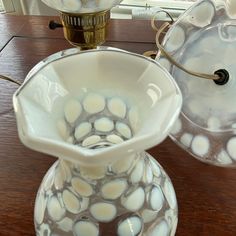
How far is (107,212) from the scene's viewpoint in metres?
0.32

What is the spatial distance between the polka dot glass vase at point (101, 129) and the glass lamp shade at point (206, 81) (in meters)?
0.12

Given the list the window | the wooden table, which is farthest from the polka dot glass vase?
the window

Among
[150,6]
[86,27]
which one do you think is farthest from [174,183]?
[150,6]

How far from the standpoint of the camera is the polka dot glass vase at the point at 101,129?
297mm

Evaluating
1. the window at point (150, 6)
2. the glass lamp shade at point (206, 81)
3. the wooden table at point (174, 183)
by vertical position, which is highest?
the glass lamp shade at point (206, 81)

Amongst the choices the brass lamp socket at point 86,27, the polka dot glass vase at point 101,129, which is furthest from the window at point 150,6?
the polka dot glass vase at point 101,129

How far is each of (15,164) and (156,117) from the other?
0.25 m

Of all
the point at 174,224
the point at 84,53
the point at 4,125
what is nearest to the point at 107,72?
the point at 84,53

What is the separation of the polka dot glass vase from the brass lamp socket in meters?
0.22

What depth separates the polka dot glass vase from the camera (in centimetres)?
30

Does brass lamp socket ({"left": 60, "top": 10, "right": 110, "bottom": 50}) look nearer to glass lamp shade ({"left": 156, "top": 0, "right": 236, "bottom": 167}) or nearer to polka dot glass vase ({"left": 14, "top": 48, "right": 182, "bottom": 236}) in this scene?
glass lamp shade ({"left": 156, "top": 0, "right": 236, "bottom": 167})

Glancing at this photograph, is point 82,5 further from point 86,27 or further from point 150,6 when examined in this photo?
point 150,6

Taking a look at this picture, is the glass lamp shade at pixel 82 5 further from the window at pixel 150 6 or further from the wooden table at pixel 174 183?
the window at pixel 150 6

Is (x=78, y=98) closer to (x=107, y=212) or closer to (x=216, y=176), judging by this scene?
(x=107, y=212)
